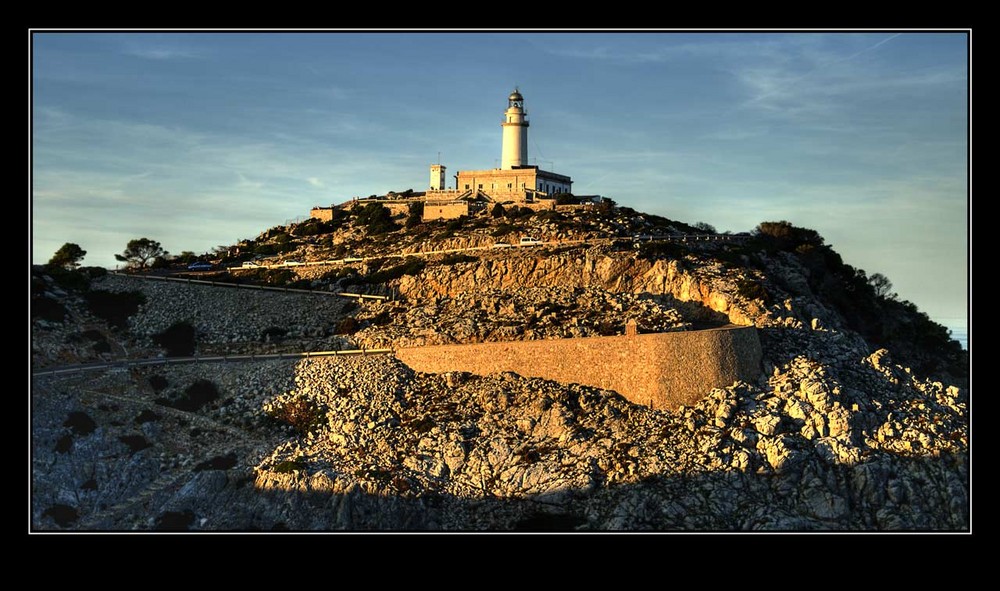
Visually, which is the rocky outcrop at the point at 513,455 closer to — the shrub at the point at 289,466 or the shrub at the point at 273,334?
the shrub at the point at 289,466

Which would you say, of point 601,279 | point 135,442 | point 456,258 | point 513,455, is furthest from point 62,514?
point 456,258

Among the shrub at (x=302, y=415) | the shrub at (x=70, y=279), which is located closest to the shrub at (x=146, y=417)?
the shrub at (x=302, y=415)

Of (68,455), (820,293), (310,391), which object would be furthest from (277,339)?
(820,293)

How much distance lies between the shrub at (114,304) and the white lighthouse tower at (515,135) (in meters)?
30.3

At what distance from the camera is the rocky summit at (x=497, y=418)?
4684cm

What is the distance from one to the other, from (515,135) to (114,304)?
3271 centimetres

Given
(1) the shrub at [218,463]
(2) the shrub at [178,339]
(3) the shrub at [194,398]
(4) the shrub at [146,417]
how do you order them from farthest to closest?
(2) the shrub at [178,339]
(3) the shrub at [194,398]
(4) the shrub at [146,417]
(1) the shrub at [218,463]

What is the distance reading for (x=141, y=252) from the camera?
83.0m

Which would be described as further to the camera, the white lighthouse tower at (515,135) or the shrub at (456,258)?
the white lighthouse tower at (515,135)

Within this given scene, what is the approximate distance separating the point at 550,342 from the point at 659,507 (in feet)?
35.7

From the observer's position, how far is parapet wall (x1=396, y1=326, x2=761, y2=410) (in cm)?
5238

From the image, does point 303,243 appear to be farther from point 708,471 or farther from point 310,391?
point 708,471

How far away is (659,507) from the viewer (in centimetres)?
4609

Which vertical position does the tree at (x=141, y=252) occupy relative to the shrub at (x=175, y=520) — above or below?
above
